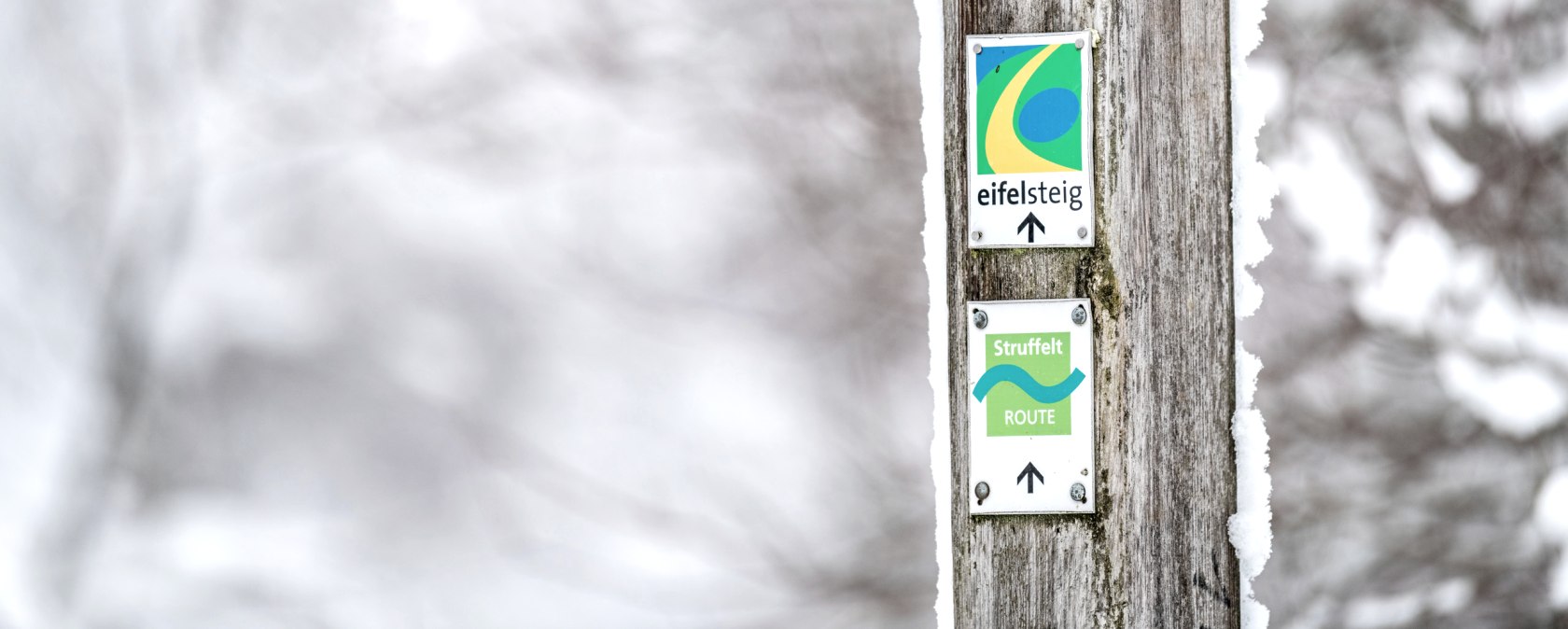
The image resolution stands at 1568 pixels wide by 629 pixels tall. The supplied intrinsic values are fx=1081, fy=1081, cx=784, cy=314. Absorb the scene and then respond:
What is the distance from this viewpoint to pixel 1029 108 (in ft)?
2.33

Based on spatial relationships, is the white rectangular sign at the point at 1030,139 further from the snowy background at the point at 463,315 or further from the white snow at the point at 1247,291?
the snowy background at the point at 463,315

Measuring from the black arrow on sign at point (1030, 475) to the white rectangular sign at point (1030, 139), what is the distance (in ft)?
0.48

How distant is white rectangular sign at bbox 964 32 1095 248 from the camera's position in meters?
0.71

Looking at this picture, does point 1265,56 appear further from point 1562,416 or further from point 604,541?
point 604,541

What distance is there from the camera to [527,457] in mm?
2000

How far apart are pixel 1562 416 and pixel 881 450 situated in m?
1.21

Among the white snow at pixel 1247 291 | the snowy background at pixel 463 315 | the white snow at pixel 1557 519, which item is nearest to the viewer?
the white snow at pixel 1247 291

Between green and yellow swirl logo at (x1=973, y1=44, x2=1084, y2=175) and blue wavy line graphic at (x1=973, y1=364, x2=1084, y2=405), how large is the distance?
0.44ft

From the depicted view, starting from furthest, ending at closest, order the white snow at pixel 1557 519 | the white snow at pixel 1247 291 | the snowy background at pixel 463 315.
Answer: the snowy background at pixel 463 315 → the white snow at pixel 1557 519 → the white snow at pixel 1247 291

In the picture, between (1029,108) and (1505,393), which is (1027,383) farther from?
(1505,393)

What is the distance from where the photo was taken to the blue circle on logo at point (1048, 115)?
0.71 metres

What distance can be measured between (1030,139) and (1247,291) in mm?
172

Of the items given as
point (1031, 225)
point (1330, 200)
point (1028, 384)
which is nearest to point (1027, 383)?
point (1028, 384)

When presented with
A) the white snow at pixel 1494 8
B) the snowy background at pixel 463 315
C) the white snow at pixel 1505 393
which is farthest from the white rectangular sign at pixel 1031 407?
the white snow at pixel 1494 8
